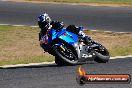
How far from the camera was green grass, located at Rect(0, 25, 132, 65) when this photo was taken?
16531 millimetres

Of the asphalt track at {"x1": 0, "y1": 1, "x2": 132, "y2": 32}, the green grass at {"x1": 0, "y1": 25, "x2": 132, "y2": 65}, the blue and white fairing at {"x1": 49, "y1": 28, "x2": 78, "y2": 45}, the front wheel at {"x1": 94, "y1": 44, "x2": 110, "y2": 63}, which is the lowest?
the asphalt track at {"x1": 0, "y1": 1, "x2": 132, "y2": 32}

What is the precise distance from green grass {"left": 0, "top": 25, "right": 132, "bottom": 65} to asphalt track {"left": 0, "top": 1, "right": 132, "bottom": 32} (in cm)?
196

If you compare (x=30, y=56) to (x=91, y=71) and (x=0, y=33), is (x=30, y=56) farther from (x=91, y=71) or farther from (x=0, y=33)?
(x=0, y=33)

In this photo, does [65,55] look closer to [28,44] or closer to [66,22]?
[28,44]

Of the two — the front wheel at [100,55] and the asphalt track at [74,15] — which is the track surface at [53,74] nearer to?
the front wheel at [100,55]

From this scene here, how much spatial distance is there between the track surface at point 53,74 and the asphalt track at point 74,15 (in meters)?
10.2

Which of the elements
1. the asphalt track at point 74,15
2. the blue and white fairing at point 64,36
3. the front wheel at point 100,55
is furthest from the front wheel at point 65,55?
the asphalt track at point 74,15

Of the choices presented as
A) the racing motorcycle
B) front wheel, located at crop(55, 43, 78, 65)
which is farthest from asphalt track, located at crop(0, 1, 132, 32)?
front wheel, located at crop(55, 43, 78, 65)

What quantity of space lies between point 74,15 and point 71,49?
45.5 feet

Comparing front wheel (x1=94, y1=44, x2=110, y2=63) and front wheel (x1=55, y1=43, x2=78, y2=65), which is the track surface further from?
front wheel (x1=55, y1=43, x2=78, y2=65)

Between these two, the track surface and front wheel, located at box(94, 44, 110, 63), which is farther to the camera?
front wheel, located at box(94, 44, 110, 63)

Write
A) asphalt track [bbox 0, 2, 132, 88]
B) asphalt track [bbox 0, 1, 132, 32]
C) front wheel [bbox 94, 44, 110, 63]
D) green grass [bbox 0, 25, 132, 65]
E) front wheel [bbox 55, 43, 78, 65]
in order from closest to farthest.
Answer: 1. asphalt track [bbox 0, 2, 132, 88]
2. front wheel [bbox 55, 43, 78, 65]
3. front wheel [bbox 94, 44, 110, 63]
4. green grass [bbox 0, 25, 132, 65]
5. asphalt track [bbox 0, 1, 132, 32]

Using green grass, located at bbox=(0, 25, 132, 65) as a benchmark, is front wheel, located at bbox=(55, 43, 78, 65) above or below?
above

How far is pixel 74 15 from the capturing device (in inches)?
1123
